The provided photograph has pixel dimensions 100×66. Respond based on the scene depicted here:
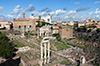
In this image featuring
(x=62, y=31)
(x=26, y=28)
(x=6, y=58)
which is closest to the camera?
(x=6, y=58)

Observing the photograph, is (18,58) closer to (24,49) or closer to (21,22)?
(24,49)

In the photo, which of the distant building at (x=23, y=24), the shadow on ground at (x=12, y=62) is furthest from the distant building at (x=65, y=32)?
the shadow on ground at (x=12, y=62)

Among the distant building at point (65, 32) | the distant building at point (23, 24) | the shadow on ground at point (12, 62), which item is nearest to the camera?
the shadow on ground at point (12, 62)

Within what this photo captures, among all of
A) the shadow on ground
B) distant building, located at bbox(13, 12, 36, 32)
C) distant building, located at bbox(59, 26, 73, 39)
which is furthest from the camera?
distant building, located at bbox(13, 12, 36, 32)

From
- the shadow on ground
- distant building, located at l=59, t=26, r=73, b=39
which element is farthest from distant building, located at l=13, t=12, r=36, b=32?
the shadow on ground

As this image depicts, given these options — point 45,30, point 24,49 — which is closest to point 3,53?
point 24,49

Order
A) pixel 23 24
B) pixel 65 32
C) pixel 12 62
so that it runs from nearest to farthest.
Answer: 1. pixel 12 62
2. pixel 65 32
3. pixel 23 24

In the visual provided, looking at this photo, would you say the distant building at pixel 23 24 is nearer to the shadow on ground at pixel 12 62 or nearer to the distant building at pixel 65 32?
the distant building at pixel 65 32

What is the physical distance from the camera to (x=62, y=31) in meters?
38.0

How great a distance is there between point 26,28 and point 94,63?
1676 inches

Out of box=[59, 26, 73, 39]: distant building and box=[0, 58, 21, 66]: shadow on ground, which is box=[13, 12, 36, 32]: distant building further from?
box=[0, 58, 21, 66]: shadow on ground

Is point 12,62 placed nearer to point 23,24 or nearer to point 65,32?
point 65,32

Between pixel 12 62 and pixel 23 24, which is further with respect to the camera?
pixel 23 24

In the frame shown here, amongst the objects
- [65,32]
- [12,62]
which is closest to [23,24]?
[65,32]
